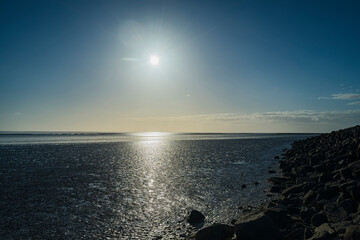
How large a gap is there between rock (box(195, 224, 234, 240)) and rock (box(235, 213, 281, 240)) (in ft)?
2.01

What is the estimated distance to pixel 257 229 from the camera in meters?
6.51

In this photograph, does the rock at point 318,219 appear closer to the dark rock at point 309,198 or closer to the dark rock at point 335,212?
the dark rock at point 335,212

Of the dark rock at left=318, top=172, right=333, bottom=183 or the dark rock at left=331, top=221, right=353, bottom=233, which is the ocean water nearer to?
the dark rock at left=318, top=172, right=333, bottom=183

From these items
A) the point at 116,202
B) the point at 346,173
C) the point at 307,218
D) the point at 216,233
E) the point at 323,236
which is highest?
the point at 346,173

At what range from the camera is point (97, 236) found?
796 cm

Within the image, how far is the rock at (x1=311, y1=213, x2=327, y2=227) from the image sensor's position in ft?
25.0

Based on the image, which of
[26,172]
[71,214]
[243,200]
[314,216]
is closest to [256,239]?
[314,216]

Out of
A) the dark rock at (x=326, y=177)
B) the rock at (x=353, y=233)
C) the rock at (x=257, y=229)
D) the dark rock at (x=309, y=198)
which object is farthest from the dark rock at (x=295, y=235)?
the dark rock at (x=326, y=177)

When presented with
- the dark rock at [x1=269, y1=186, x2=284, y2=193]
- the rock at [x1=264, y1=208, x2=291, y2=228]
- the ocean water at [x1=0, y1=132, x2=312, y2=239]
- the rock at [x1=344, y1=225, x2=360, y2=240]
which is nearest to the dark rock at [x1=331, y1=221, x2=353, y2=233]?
the rock at [x1=344, y1=225, x2=360, y2=240]

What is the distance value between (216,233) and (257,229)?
1.36m

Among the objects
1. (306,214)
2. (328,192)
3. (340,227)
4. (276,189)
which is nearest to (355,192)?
(328,192)

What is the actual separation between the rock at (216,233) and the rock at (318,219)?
2.89m

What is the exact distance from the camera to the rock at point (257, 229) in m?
6.45

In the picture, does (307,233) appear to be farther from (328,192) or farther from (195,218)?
(328,192)
